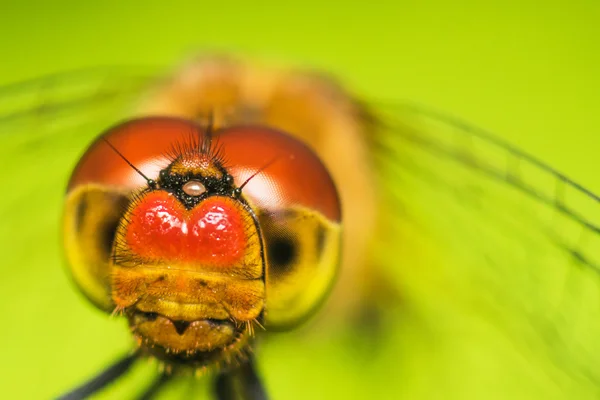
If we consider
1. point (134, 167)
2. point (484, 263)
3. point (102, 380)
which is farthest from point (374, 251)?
point (134, 167)

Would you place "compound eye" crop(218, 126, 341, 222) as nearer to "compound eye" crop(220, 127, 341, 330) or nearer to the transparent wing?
"compound eye" crop(220, 127, 341, 330)

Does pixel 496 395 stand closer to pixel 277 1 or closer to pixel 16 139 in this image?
pixel 16 139

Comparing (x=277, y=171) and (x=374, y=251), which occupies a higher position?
(x=374, y=251)

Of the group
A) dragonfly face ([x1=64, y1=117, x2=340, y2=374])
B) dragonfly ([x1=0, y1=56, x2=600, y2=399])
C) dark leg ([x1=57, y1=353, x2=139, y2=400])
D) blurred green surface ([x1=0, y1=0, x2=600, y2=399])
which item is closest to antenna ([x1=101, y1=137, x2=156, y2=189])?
dragonfly face ([x1=64, y1=117, x2=340, y2=374])

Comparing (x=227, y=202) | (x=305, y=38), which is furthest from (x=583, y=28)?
(x=227, y=202)

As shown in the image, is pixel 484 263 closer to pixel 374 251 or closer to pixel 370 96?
pixel 374 251

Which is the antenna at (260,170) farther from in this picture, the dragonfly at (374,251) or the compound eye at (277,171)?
the dragonfly at (374,251)

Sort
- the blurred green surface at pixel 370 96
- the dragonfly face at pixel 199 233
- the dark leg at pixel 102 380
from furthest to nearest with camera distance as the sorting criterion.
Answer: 1. the blurred green surface at pixel 370 96
2. the dark leg at pixel 102 380
3. the dragonfly face at pixel 199 233

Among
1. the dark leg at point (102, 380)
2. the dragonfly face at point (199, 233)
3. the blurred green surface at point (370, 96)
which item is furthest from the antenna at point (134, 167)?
the blurred green surface at point (370, 96)
